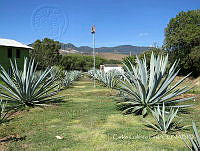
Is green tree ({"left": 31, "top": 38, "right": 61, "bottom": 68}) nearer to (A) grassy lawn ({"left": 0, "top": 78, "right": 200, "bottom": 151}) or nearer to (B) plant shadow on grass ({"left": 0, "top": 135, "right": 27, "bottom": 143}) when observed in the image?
(A) grassy lawn ({"left": 0, "top": 78, "right": 200, "bottom": 151})

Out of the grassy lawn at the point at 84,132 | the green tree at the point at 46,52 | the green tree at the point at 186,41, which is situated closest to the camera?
the grassy lawn at the point at 84,132

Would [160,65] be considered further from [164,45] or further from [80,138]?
[164,45]

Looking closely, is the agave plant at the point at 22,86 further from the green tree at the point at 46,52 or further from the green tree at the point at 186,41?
the green tree at the point at 46,52

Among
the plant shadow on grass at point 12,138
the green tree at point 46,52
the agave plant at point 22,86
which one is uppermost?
the green tree at point 46,52

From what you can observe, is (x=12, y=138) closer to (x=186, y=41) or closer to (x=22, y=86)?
(x=22, y=86)

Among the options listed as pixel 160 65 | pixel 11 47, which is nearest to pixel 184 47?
pixel 11 47

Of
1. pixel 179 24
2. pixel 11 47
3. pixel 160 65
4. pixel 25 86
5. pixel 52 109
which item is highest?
pixel 179 24

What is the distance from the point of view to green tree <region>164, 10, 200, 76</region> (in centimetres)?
2889

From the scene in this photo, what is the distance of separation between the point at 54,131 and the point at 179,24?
117ft

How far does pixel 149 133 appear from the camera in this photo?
4.33m

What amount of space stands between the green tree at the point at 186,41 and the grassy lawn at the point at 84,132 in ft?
84.2

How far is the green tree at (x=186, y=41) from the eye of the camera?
28.9 meters

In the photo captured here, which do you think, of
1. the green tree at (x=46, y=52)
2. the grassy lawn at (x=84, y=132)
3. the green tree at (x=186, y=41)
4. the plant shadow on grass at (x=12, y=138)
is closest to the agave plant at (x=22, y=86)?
the grassy lawn at (x=84, y=132)

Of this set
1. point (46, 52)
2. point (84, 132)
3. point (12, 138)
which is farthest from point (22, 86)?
point (46, 52)
